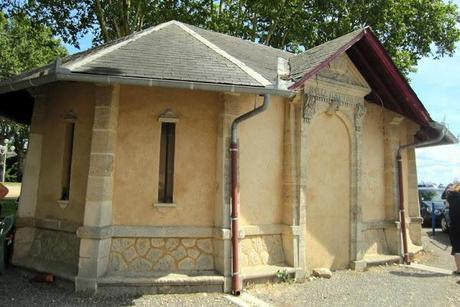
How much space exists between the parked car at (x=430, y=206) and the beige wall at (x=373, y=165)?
6.11 metres

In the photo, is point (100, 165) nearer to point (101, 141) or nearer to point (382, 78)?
point (101, 141)

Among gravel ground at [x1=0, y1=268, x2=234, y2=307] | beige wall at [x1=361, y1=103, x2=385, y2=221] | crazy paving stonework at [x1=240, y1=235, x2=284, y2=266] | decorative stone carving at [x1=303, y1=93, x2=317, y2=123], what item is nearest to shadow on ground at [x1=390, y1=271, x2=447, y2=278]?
beige wall at [x1=361, y1=103, x2=385, y2=221]

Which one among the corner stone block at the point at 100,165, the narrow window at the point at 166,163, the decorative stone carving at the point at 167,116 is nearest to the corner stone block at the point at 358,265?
the narrow window at the point at 166,163

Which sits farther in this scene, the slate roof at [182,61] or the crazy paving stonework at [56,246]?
the crazy paving stonework at [56,246]

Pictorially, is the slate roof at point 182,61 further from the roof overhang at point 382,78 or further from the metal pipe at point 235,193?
the metal pipe at point 235,193

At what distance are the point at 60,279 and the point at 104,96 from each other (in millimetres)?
3229

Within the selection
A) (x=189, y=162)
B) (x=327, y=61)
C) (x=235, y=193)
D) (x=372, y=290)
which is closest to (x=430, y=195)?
(x=372, y=290)

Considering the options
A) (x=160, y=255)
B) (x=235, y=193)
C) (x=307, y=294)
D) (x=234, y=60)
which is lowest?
(x=307, y=294)

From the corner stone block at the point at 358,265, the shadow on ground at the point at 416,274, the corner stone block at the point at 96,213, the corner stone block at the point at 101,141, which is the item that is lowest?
the shadow on ground at the point at 416,274

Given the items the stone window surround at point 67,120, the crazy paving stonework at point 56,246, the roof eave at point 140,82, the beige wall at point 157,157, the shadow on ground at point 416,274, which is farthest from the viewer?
the shadow on ground at point 416,274

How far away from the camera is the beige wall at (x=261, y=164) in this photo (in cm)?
777

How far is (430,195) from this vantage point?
19359 mm

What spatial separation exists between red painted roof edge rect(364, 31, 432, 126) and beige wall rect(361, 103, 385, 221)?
2.63 feet

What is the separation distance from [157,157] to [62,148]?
6.74 ft
